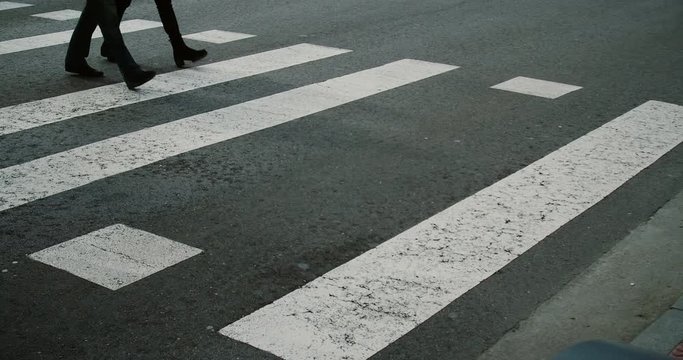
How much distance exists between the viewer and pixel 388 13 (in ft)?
42.3

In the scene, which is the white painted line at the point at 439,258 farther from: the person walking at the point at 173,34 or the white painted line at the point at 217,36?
the white painted line at the point at 217,36

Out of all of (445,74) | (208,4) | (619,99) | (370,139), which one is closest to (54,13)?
(208,4)

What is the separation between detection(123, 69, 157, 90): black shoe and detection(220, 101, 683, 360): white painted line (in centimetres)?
362

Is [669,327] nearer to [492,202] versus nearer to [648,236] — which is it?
[648,236]

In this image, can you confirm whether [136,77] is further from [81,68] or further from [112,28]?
[81,68]

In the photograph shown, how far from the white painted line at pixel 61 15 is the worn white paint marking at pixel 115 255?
23.4 ft

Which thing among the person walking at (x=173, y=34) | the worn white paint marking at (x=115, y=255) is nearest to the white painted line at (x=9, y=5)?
the person walking at (x=173, y=34)

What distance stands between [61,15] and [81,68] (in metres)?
3.47

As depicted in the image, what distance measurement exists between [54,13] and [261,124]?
5.79 m

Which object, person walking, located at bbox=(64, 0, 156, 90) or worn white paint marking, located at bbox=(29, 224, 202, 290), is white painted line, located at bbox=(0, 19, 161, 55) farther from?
worn white paint marking, located at bbox=(29, 224, 202, 290)

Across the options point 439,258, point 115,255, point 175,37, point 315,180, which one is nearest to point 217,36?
point 175,37

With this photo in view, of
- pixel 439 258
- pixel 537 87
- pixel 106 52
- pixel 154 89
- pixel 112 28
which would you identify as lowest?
pixel 537 87

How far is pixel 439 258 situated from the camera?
5.32 metres

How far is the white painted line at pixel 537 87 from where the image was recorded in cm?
888
